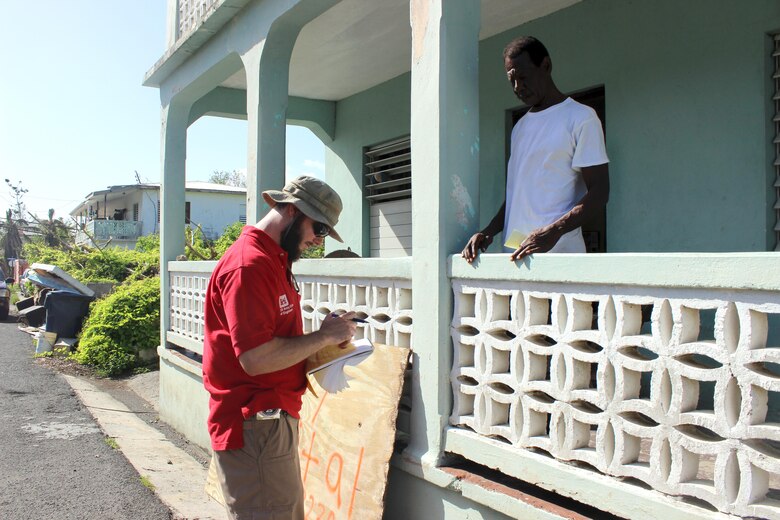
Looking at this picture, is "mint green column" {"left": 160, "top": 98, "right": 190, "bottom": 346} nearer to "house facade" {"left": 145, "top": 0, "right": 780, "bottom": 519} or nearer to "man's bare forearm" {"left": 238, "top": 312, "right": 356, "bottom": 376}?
"house facade" {"left": 145, "top": 0, "right": 780, "bottom": 519}

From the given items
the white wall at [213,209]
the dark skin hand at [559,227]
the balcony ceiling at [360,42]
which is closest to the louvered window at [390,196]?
the balcony ceiling at [360,42]

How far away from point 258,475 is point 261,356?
0.49m

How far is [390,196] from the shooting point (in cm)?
827

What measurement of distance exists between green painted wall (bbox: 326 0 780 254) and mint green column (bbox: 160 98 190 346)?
13.1 feet

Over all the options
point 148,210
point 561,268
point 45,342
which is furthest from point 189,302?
point 148,210

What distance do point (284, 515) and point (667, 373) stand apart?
1.51 metres

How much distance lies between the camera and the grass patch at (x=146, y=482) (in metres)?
5.60

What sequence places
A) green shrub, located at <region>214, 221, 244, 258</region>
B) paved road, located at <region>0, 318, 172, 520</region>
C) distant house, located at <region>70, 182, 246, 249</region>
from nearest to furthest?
paved road, located at <region>0, 318, 172, 520</region>
green shrub, located at <region>214, 221, 244, 258</region>
distant house, located at <region>70, 182, 246, 249</region>

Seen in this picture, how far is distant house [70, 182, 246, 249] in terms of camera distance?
121 ft

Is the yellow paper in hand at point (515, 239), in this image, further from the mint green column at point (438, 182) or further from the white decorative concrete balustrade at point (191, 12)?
the white decorative concrete balustrade at point (191, 12)

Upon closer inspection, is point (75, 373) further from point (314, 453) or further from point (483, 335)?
point (483, 335)

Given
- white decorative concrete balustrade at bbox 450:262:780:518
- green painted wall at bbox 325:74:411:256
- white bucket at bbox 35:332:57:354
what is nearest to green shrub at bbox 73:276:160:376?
white bucket at bbox 35:332:57:354

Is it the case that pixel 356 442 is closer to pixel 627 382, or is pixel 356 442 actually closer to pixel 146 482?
pixel 627 382

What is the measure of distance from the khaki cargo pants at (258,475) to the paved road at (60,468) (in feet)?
8.67
